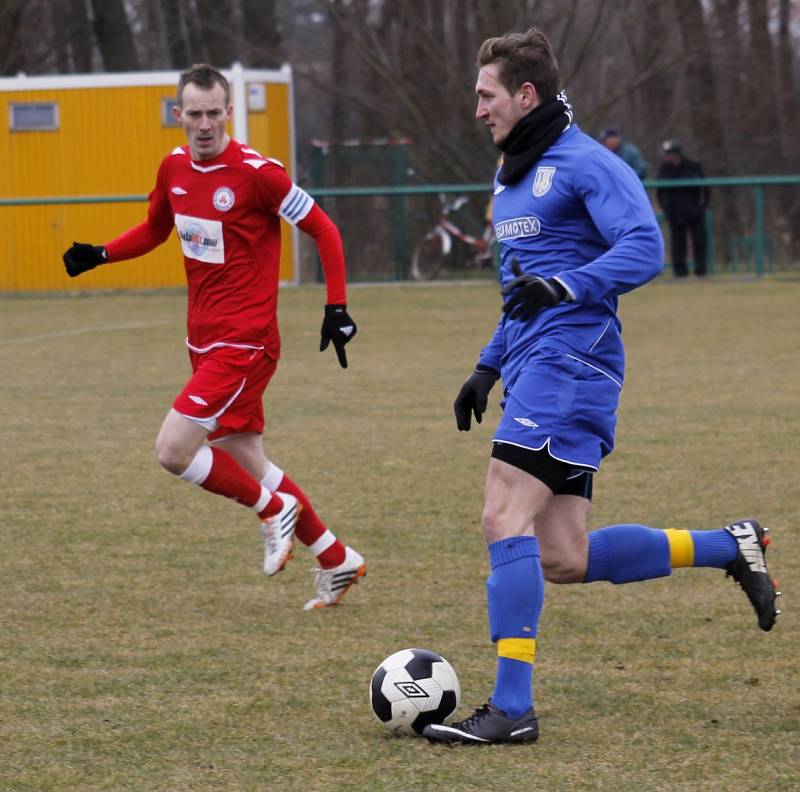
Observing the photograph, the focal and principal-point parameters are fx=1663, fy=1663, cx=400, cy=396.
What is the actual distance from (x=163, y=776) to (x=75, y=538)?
3160 mm

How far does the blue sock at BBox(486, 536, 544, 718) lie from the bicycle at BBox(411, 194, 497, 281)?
1833 cm

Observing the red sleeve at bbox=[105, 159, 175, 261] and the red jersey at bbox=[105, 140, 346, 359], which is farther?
the red sleeve at bbox=[105, 159, 175, 261]

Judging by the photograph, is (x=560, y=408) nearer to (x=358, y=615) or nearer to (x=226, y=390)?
(x=358, y=615)

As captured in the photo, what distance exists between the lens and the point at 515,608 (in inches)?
160

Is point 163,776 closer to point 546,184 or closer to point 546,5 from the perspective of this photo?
point 546,184

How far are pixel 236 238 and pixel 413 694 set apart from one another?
2231mm

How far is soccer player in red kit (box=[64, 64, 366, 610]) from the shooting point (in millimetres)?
5695

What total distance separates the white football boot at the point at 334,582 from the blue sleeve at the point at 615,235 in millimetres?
1882

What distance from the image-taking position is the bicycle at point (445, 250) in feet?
73.9

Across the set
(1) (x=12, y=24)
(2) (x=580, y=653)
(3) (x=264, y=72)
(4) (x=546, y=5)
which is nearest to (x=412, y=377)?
(2) (x=580, y=653)

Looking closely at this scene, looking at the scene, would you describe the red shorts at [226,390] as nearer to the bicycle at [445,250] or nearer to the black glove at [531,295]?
the black glove at [531,295]

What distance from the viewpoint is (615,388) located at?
4.24m

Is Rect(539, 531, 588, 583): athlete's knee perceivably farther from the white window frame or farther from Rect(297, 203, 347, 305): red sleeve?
the white window frame

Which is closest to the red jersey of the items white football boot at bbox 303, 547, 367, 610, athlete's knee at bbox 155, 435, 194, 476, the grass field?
athlete's knee at bbox 155, 435, 194, 476
